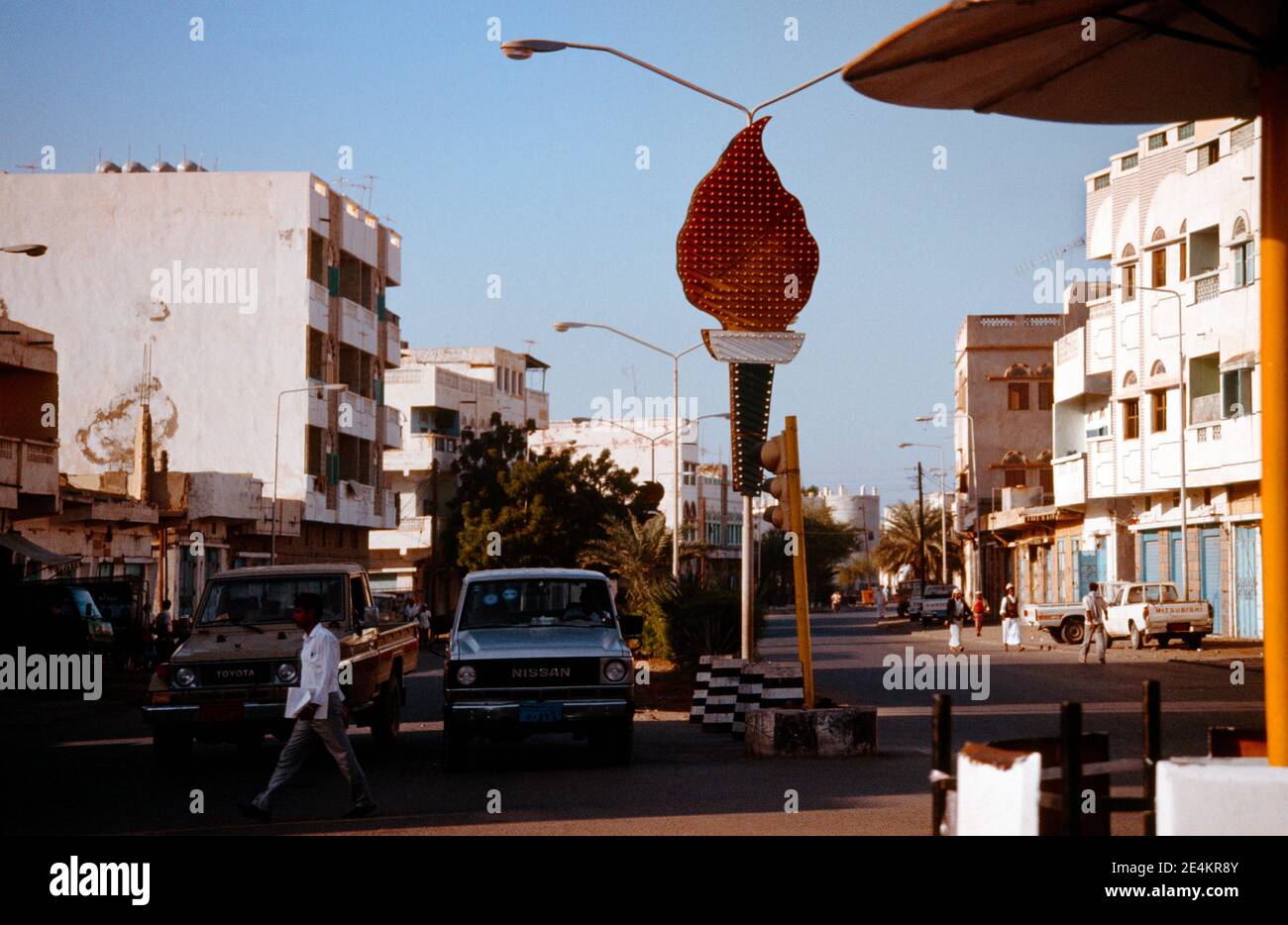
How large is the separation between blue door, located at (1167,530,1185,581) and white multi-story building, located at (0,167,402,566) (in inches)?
1290

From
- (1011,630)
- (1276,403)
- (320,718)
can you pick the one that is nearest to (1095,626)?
(1011,630)

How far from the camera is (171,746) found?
16.7m

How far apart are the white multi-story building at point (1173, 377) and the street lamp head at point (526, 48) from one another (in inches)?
922

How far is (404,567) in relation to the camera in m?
90.1

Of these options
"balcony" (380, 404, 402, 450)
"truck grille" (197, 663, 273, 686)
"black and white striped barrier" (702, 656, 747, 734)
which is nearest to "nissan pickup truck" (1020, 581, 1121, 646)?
"black and white striped barrier" (702, 656, 747, 734)

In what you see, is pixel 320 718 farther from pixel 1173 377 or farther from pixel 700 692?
pixel 1173 377

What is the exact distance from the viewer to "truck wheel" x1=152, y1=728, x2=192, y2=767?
16641 mm

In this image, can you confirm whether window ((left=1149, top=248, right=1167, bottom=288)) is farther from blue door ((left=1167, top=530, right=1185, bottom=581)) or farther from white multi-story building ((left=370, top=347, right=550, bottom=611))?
white multi-story building ((left=370, top=347, right=550, bottom=611))

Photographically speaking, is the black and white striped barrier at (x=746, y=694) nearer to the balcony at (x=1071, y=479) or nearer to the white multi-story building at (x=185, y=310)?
the balcony at (x=1071, y=479)

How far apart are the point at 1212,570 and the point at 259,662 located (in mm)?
39423

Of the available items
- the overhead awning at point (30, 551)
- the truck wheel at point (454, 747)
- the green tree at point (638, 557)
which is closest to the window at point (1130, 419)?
the green tree at point (638, 557)

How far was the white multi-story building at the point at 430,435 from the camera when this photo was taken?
89.7 meters

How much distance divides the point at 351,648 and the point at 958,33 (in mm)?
12352
